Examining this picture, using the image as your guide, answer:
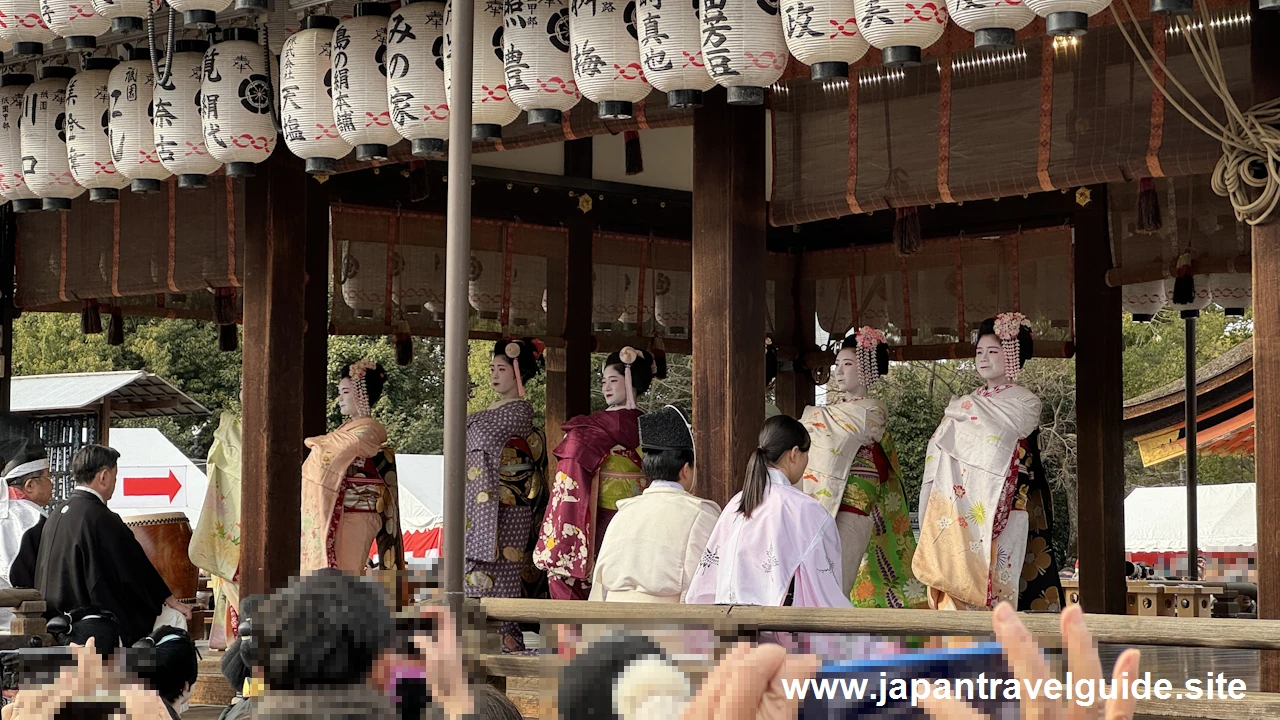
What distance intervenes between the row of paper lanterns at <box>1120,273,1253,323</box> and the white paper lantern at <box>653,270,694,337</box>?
3.30 m

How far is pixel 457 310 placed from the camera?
3990mm

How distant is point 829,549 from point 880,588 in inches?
99.2

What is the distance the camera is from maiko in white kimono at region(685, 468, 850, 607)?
5.39 metres

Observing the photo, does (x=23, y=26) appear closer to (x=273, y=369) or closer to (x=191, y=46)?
(x=191, y=46)

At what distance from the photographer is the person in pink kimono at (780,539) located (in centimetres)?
540

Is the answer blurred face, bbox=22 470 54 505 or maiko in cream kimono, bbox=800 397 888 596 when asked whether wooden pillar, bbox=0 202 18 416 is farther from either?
maiko in cream kimono, bbox=800 397 888 596

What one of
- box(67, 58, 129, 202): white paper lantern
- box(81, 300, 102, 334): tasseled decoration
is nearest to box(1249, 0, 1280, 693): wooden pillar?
box(67, 58, 129, 202): white paper lantern

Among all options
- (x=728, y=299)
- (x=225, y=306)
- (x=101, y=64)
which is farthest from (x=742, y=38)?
(x=225, y=306)

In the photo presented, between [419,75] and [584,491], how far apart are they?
2425mm

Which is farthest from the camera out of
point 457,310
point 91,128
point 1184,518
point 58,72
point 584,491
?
point 1184,518

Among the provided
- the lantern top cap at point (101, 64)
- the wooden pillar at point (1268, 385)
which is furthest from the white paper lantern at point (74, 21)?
the wooden pillar at point (1268, 385)

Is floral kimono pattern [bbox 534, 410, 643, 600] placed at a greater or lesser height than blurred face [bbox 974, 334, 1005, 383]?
lesser

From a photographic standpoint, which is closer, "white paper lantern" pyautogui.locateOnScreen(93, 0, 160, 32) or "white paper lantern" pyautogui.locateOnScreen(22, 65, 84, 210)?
"white paper lantern" pyautogui.locateOnScreen(93, 0, 160, 32)

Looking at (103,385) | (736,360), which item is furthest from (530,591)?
(103,385)
